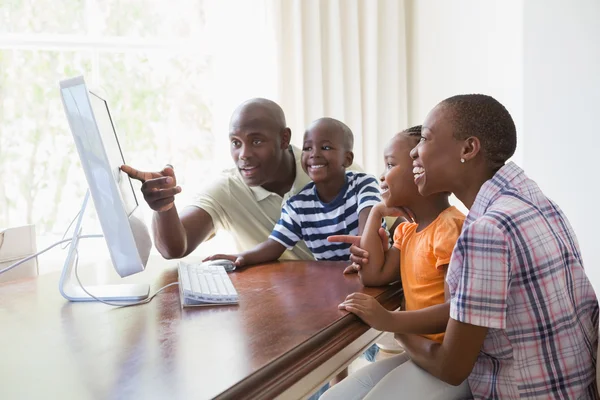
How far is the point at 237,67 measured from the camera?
333 cm

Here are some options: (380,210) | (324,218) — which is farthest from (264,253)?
(380,210)

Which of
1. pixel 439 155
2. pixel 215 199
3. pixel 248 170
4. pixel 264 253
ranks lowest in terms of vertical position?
pixel 264 253

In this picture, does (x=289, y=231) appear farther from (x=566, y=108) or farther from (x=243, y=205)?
(x=566, y=108)

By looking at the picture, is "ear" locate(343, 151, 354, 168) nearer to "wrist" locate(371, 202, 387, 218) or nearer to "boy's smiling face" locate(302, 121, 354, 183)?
"boy's smiling face" locate(302, 121, 354, 183)

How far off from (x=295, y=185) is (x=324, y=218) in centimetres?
29

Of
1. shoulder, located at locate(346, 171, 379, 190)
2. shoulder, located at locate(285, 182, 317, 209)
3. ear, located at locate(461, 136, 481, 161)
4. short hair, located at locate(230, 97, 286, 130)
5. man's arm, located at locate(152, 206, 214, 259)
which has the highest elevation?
short hair, located at locate(230, 97, 286, 130)

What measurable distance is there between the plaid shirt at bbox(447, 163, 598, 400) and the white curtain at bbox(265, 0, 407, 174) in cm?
231

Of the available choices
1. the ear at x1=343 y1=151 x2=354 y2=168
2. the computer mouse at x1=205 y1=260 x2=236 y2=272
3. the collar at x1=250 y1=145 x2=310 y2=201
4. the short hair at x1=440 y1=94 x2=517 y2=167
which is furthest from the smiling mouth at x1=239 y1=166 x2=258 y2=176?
the short hair at x1=440 y1=94 x2=517 y2=167

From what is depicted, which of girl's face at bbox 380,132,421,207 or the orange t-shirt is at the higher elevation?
girl's face at bbox 380,132,421,207

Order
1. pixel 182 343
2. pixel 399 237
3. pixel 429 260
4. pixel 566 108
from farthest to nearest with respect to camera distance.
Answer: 1. pixel 566 108
2. pixel 399 237
3. pixel 429 260
4. pixel 182 343

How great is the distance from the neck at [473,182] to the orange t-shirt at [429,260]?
128mm

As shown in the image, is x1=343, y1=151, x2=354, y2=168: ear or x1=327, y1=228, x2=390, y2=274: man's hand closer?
x1=327, y1=228, x2=390, y2=274: man's hand

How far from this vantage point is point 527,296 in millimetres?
1147

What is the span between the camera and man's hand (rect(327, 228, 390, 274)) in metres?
1.63
